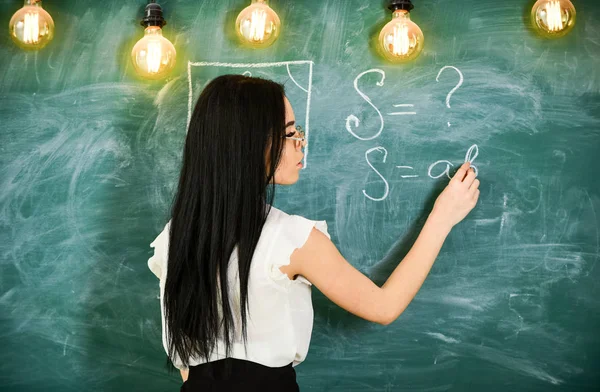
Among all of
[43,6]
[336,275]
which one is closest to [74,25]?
[43,6]

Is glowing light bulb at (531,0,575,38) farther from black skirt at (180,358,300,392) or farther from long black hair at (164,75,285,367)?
black skirt at (180,358,300,392)

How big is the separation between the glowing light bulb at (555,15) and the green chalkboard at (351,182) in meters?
0.06

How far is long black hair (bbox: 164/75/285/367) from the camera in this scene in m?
1.49

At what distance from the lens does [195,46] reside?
227 cm

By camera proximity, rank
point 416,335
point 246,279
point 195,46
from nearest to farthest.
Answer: point 246,279 → point 416,335 → point 195,46

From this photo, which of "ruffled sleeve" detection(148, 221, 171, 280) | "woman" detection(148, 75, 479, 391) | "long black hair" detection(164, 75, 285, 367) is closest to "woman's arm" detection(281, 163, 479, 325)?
"woman" detection(148, 75, 479, 391)

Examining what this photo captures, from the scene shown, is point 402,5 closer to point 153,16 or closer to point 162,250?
point 153,16

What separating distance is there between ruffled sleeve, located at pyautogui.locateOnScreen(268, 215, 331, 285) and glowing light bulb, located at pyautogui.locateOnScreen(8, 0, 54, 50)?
1244 mm

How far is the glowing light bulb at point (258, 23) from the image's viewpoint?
2.12 metres

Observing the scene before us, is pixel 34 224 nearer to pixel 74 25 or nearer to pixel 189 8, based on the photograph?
pixel 74 25

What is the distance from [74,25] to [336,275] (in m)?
1.40

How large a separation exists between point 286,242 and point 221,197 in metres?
0.17

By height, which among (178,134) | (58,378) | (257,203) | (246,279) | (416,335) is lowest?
(58,378)

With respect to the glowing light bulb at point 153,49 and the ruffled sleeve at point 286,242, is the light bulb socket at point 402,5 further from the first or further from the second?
the ruffled sleeve at point 286,242
